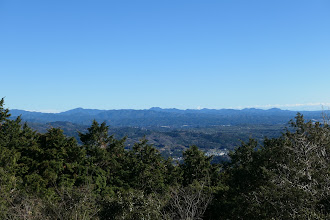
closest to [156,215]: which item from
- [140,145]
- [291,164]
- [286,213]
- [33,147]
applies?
[286,213]

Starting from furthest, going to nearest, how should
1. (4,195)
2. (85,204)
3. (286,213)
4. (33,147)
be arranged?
(33,147) → (4,195) → (85,204) → (286,213)

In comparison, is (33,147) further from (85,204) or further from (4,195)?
(85,204)

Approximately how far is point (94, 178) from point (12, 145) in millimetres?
9347

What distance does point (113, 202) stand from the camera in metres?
14.8

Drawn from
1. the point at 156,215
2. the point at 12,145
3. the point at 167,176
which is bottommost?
the point at 167,176

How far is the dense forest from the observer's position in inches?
499

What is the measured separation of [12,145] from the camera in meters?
28.0

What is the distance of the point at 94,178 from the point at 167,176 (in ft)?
27.1

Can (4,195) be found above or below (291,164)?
below

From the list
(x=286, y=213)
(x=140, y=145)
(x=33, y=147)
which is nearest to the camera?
(x=286, y=213)

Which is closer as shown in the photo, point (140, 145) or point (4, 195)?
point (4, 195)

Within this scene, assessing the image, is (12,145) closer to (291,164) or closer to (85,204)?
(85,204)

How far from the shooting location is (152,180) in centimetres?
2825

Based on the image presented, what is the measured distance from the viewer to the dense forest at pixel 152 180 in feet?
41.6
